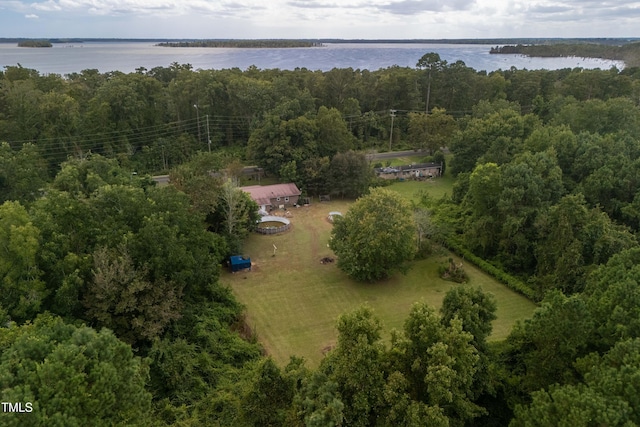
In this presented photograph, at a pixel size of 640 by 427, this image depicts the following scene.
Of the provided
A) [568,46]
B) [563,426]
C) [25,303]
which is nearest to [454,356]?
[563,426]

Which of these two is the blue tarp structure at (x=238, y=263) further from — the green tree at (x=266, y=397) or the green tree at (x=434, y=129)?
the green tree at (x=434, y=129)

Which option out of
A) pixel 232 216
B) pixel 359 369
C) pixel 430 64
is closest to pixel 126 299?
pixel 359 369

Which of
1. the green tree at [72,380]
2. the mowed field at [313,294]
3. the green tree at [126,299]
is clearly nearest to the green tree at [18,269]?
the green tree at [126,299]

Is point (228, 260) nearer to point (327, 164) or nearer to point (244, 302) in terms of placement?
point (244, 302)

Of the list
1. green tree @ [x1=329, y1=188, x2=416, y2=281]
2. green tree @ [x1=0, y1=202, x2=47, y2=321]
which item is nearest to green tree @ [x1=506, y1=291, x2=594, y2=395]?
green tree @ [x1=329, y1=188, x2=416, y2=281]

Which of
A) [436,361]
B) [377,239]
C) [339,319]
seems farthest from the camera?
[377,239]

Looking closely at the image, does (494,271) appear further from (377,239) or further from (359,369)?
(359,369)

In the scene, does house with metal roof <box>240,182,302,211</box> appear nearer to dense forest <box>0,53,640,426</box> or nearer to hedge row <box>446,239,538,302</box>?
dense forest <box>0,53,640,426</box>
